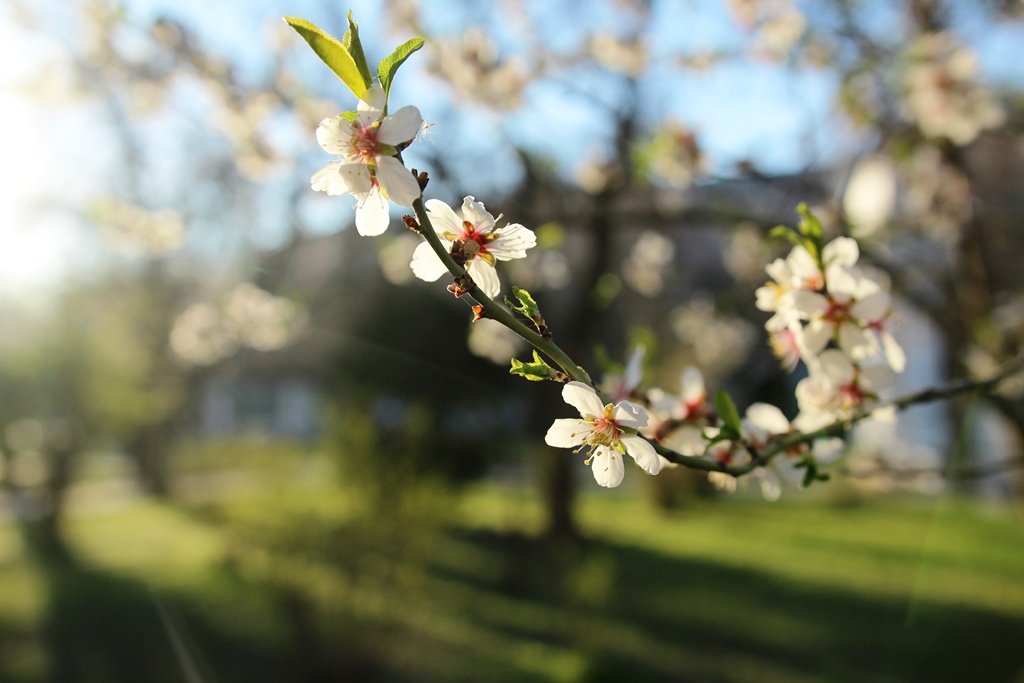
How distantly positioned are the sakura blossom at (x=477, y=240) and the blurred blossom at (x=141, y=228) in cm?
240

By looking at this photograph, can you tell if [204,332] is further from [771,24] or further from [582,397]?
[582,397]

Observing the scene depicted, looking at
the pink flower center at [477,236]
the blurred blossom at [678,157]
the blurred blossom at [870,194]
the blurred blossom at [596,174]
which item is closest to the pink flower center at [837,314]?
the pink flower center at [477,236]

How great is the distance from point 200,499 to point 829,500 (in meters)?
7.14

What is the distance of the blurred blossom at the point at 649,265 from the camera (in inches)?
182

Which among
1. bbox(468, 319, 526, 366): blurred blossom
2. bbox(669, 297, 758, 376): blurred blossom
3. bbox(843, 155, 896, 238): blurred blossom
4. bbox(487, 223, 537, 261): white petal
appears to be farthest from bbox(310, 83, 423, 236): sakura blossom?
bbox(669, 297, 758, 376): blurred blossom

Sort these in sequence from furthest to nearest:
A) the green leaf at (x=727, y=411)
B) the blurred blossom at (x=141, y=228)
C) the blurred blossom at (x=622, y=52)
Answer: the blurred blossom at (x=622, y=52)
the blurred blossom at (x=141, y=228)
the green leaf at (x=727, y=411)

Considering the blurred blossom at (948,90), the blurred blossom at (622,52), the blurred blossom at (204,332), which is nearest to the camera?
the blurred blossom at (948,90)

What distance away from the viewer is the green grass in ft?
11.9

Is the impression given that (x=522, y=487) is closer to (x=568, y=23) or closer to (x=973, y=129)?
(x=568, y=23)

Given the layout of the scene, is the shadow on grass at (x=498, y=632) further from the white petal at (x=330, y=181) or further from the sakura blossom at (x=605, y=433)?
the white petal at (x=330, y=181)

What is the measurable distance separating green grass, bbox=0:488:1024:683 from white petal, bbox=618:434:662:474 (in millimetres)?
2778

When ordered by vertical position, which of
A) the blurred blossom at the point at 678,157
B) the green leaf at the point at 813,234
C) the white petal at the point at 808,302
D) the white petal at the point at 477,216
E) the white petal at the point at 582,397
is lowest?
the white petal at the point at 582,397

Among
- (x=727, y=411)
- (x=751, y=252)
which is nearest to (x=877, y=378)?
(x=727, y=411)

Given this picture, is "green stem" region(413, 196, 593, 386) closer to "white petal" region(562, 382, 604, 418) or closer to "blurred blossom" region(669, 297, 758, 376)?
"white petal" region(562, 382, 604, 418)
